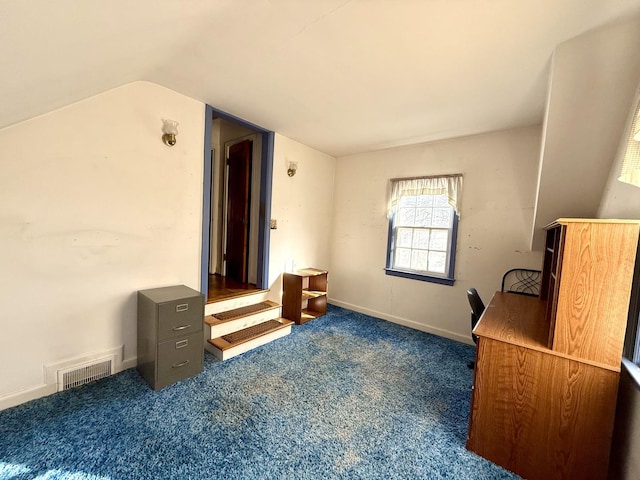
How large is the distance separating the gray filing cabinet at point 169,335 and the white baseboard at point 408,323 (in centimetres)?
238

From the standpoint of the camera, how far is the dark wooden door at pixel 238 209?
348cm

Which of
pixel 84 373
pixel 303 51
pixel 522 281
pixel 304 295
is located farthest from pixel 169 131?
pixel 522 281

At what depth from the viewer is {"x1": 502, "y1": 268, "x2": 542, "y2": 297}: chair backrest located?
268cm

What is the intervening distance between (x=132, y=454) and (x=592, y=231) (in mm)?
2636

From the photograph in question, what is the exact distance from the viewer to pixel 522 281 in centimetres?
274

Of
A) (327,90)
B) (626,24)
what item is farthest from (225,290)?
(626,24)

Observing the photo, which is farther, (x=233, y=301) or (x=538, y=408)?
(x=233, y=301)

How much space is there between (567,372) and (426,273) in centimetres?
205

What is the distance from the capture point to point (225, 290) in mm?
3154

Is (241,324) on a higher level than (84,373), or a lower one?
higher

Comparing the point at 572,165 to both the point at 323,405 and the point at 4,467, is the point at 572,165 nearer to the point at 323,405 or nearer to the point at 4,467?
the point at 323,405

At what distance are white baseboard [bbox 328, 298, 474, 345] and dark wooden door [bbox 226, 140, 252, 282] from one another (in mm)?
1618

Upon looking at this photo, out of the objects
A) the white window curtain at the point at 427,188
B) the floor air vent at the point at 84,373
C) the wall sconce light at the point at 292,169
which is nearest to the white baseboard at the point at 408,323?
the white window curtain at the point at 427,188

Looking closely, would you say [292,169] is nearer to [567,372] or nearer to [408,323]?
[408,323]
